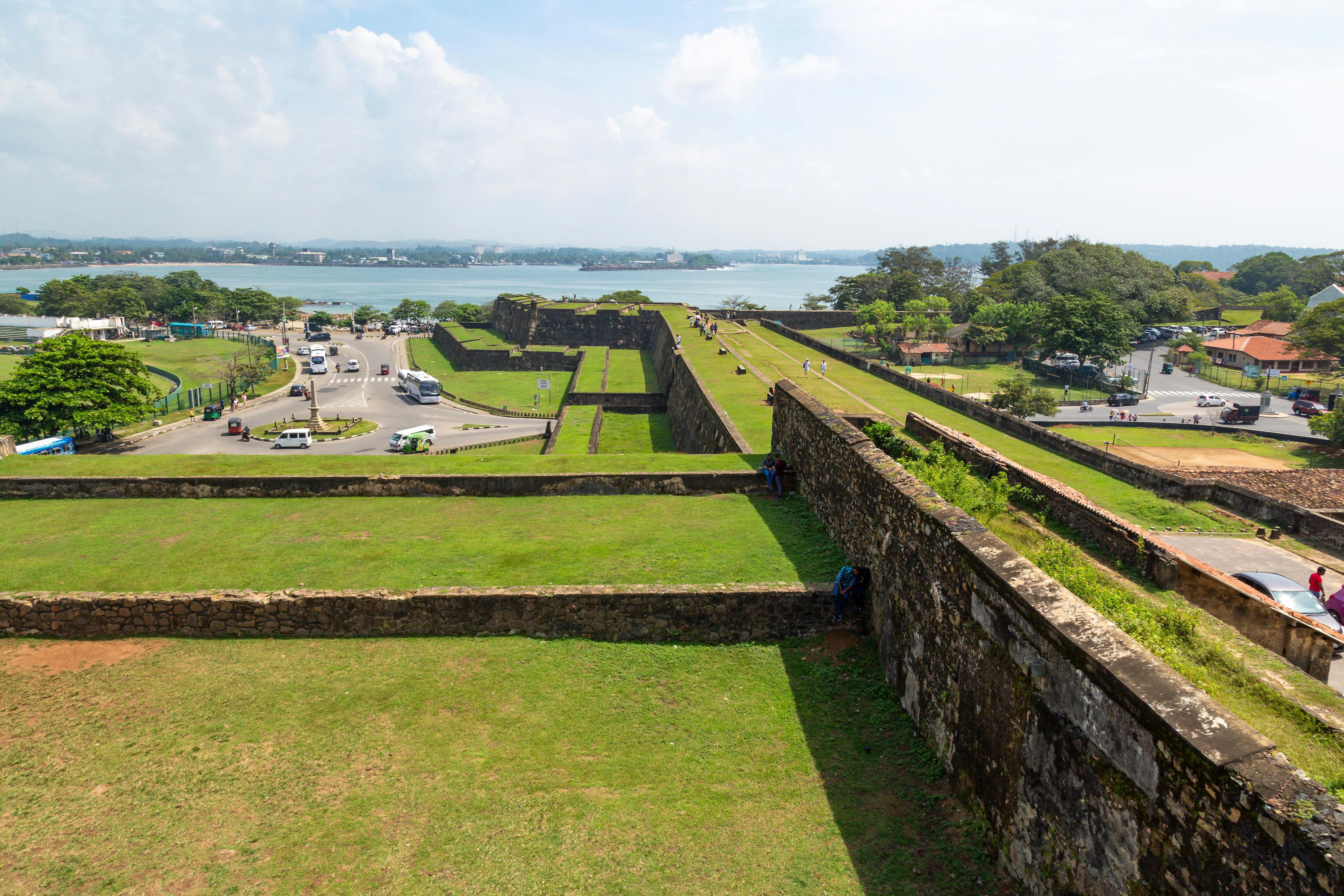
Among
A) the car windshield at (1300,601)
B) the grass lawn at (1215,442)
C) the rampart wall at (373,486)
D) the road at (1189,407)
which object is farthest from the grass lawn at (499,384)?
the car windshield at (1300,601)

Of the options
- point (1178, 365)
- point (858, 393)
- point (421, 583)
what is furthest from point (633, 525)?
point (1178, 365)

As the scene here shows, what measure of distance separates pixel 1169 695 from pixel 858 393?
21810mm

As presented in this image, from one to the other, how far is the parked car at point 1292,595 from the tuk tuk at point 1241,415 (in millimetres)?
30390

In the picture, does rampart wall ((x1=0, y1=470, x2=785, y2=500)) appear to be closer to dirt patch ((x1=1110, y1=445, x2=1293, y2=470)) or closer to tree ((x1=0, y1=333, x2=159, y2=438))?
tree ((x1=0, y1=333, x2=159, y2=438))

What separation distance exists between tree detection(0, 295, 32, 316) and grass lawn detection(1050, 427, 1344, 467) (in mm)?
110332

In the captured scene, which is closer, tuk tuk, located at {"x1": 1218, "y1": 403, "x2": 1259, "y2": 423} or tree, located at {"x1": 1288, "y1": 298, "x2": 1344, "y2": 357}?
tuk tuk, located at {"x1": 1218, "y1": 403, "x2": 1259, "y2": 423}

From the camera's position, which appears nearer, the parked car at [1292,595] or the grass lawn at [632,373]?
the parked car at [1292,595]

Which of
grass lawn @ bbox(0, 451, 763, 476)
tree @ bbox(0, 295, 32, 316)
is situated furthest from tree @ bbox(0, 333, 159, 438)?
tree @ bbox(0, 295, 32, 316)

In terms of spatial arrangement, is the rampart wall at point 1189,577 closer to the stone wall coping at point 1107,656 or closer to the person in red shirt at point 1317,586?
the person in red shirt at point 1317,586

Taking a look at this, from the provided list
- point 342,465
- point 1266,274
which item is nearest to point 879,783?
point 342,465

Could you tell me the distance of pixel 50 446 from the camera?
27.2 m

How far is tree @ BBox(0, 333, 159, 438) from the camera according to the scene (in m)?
28.1

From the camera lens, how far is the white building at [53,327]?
69875 mm

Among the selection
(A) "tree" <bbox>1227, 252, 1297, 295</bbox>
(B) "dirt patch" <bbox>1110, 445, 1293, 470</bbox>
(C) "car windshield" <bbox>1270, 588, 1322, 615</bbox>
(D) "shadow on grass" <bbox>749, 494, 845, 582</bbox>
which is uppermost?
(A) "tree" <bbox>1227, 252, 1297, 295</bbox>
